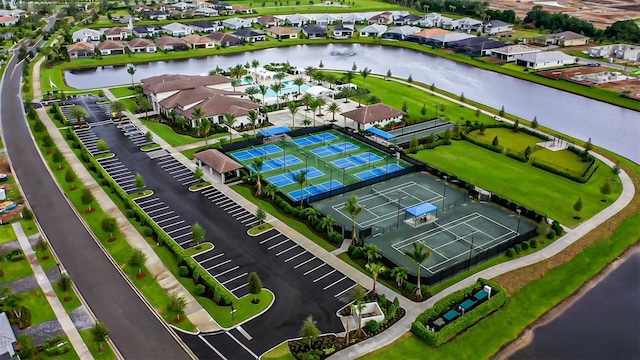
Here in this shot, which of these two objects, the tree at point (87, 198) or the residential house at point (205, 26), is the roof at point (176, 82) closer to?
the tree at point (87, 198)

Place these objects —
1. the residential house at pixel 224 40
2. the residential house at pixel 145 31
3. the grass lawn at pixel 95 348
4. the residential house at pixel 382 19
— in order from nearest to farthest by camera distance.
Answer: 1. the grass lawn at pixel 95 348
2. the residential house at pixel 224 40
3. the residential house at pixel 145 31
4. the residential house at pixel 382 19

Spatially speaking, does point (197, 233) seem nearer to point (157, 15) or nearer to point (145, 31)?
point (145, 31)

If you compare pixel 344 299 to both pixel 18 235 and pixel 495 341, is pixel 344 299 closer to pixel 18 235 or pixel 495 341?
pixel 495 341

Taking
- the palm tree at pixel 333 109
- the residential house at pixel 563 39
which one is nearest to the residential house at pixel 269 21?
the residential house at pixel 563 39

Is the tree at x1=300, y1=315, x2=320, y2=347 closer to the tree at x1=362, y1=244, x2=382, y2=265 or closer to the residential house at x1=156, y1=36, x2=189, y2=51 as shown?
the tree at x1=362, y1=244, x2=382, y2=265

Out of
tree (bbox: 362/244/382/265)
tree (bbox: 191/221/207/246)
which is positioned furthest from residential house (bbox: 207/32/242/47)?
tree (bbox: 362/244/382/265)

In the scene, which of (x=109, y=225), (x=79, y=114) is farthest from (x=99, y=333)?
(x=79, y=114)
